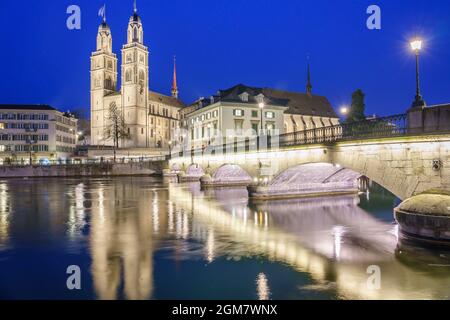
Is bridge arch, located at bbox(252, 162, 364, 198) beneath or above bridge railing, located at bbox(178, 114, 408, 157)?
beneath

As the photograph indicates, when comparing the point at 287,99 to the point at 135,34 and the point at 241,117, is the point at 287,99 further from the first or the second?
the point at 135,34

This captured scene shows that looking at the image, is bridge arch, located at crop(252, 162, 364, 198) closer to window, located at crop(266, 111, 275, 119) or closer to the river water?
the river water

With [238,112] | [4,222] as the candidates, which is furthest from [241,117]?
[4,222]

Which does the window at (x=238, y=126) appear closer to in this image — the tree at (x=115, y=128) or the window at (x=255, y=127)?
the window at (x=255, y=127)

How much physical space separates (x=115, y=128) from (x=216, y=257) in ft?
346

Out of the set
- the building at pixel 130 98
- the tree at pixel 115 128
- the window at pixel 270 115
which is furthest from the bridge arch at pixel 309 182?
the building at pixel 130 98

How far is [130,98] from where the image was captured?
423ft

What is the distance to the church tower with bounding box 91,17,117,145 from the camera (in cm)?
13488

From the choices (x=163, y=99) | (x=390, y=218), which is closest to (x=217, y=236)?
(x=390, y=218)

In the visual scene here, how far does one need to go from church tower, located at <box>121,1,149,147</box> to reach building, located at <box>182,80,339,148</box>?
40388 mm

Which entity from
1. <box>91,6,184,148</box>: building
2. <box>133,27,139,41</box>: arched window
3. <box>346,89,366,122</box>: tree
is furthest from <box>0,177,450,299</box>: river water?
<box>133,27,139,41</box>: arched window

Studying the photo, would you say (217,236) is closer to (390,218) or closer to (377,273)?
(377,273)

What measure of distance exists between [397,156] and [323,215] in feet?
33.8

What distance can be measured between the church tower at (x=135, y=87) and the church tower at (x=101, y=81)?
9.92m
